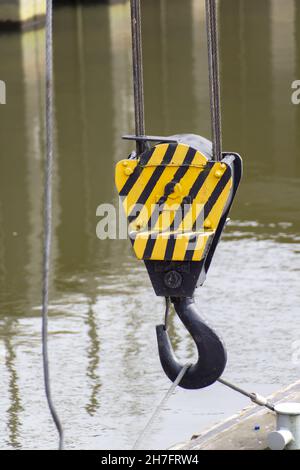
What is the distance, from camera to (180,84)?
19.2 metres

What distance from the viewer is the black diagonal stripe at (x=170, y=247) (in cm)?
509

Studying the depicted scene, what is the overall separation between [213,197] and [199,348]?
1.98ft

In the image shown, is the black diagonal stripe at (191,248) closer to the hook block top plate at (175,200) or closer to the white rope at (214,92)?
the hook block top plate at (175,200)

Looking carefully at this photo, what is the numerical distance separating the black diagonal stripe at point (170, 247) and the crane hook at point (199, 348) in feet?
0.65

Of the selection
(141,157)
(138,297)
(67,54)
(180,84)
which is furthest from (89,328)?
(67,54)

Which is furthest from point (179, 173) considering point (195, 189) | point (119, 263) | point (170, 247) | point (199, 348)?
point (119, 263)

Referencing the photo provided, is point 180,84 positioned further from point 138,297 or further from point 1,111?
point 138,297

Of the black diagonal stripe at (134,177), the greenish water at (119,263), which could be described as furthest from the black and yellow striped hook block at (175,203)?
the greenish water at (119,263)

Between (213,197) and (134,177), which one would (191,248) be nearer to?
(213,197)

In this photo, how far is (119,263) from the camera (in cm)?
998

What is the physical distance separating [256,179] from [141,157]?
24.3 ft

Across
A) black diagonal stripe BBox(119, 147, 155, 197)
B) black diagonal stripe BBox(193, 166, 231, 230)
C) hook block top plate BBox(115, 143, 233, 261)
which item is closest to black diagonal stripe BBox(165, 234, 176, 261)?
hook block top plate BBox(115, 143, 233, 261)

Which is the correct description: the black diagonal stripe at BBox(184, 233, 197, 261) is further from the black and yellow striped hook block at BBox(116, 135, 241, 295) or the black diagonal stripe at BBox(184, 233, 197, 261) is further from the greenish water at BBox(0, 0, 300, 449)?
the greenish water at BBox(0, 0, 300, 449)

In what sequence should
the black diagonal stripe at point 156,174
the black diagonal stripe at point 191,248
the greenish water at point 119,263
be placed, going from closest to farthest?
the black diagonal stripe at point 191,248 → the black diagonal stripe at point 156,174 → the greenish water at point 119,263
